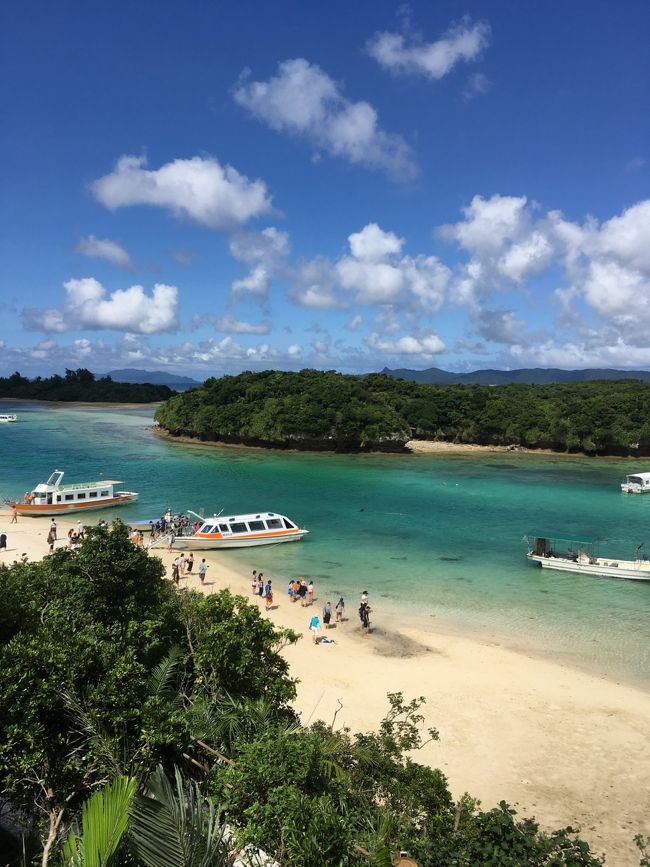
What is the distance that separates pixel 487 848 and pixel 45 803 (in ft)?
16.4

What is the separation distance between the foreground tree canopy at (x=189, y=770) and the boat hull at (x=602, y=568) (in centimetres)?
2189

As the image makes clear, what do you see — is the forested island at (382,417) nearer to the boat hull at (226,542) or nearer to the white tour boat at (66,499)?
the white tour boat at (66,499)

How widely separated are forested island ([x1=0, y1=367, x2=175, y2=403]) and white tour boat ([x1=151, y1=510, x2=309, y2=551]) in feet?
437

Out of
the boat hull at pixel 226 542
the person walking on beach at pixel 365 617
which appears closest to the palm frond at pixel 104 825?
the person walking on beach at pixel 365 617

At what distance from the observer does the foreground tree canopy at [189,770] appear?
17.3 feet

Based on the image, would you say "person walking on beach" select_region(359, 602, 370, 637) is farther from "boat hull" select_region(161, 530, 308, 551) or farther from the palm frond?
the palm frond

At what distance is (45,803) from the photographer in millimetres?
6188

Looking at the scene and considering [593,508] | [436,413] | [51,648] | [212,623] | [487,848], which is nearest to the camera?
[487,848]

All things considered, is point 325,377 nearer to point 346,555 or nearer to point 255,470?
point 255,470

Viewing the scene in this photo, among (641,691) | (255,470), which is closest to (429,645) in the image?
(641,691)

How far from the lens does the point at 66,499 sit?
37719 millimetres

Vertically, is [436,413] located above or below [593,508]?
above

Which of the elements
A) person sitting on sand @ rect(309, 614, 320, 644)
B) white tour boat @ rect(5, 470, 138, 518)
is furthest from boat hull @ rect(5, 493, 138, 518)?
person sitting on sand @ rect(309, 614, 320, 644)

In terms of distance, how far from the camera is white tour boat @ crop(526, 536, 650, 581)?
27.3 m
